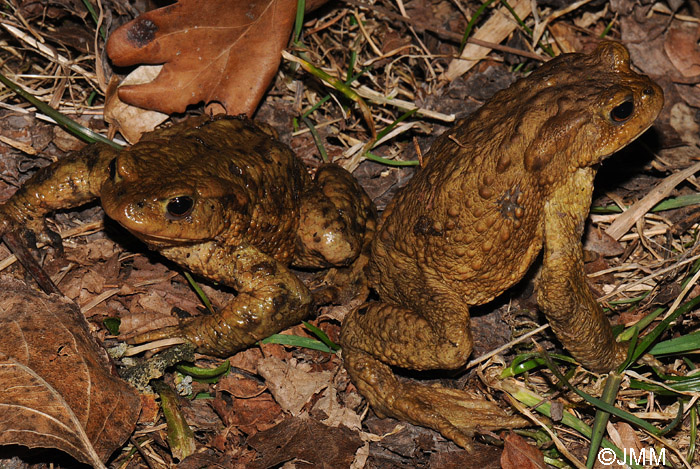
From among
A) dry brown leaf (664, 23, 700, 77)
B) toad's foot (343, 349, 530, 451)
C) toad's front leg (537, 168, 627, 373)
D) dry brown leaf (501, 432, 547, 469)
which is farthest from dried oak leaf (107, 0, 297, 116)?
dry brown leaf (664, 23, 700, 77)

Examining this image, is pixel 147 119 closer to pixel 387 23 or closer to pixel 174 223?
pixel 174 223

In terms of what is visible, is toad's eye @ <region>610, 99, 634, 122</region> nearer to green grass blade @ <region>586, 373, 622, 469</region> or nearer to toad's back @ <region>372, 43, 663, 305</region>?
toad's back @ <region>372, 43, 663, 305</region>

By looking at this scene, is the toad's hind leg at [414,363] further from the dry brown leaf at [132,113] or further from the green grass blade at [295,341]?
Answer: the dry brown leaf at [132,113]

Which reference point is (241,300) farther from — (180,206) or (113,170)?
(113,170)

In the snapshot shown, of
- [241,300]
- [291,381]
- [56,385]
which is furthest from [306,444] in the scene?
[56,385]

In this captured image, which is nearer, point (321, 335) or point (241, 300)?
point (241, 300)

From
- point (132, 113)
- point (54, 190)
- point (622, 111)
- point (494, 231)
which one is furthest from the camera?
point (132, 113)

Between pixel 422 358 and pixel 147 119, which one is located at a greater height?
pixel 147 119

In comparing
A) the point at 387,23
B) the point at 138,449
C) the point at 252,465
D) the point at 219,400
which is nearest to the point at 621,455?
the point at 252,465
